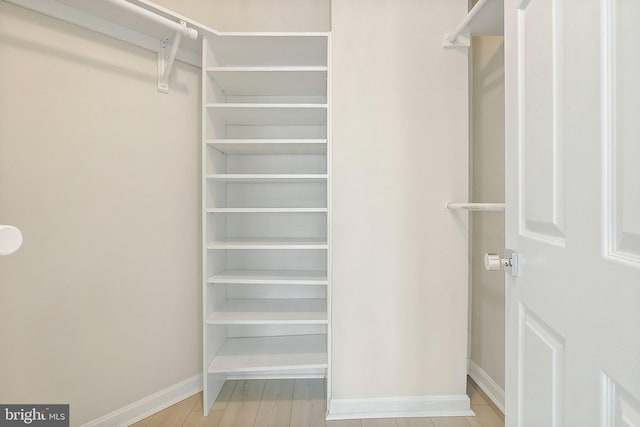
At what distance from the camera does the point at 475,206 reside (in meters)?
1.42

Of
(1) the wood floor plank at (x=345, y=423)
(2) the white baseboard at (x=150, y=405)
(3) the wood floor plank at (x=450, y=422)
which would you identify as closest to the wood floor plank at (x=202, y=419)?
(2) the white baseboard at (x=150, y=405)

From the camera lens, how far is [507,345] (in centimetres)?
97

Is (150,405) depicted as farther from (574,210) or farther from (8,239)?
(574,210)

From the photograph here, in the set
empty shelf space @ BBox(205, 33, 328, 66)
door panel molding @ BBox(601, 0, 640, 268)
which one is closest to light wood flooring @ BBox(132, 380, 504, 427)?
door panel molding @ BBox(601, 0, 640, 268)

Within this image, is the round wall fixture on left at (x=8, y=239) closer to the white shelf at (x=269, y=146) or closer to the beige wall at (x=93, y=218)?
the beige wall at (x=93, y=218)

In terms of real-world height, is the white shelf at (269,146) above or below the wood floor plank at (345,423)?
above

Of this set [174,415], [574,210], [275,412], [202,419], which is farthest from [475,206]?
[174,415]

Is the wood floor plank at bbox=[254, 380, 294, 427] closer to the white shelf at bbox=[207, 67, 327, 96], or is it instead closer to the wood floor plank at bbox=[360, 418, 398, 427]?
the wood floor plank at bbox=[360, 418, 398, 427]

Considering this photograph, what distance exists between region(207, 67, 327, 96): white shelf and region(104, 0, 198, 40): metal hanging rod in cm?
18

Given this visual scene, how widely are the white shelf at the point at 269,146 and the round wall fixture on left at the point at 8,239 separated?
112 cm

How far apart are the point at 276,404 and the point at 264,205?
44.2 inches

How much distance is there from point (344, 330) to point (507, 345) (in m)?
0.87

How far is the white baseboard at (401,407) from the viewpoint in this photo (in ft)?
5.54

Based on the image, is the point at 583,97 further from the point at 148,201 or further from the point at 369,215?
the point at 148,201
